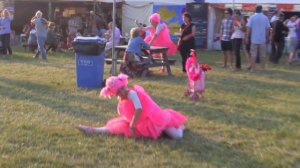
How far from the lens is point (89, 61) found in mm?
9930

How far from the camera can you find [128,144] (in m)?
5.75

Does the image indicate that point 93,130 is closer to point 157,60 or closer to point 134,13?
point 157,60

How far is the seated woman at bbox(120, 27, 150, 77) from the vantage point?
37.2ft

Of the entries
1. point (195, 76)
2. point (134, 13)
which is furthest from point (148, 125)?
point (134, 13)

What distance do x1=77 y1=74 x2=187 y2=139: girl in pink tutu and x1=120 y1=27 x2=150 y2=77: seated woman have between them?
5236mm

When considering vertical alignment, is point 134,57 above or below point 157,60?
above

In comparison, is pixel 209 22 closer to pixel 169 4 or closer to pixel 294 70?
pixel 169 4

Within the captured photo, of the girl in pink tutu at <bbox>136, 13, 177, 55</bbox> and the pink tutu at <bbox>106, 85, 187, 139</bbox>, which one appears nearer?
the pink tutu at <bbox>106, 85, 187, 139</bbox>

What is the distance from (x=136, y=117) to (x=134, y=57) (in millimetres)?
5649

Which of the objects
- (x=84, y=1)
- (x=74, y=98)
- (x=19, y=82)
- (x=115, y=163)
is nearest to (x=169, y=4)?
(x=84, y=1)

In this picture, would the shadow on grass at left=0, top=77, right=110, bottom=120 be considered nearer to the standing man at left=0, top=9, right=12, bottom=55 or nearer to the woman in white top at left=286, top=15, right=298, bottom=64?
the standing man at left=0, top=9, right=12, bottom=55

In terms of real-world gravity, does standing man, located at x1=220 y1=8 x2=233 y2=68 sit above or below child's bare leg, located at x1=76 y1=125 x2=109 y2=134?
above

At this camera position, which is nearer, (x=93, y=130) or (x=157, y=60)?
(x=93, y=130)

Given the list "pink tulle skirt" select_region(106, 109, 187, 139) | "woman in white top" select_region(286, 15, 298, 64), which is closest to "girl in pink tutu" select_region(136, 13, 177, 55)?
"woman in white top" select_region(286, 15, 298, 64)
